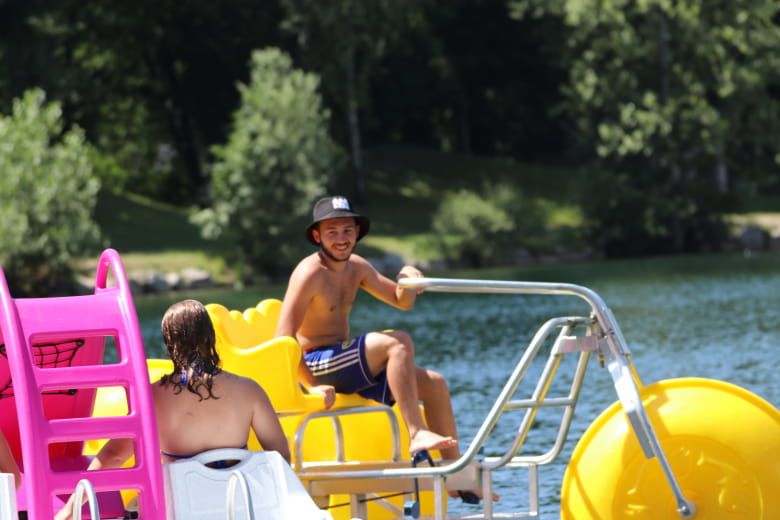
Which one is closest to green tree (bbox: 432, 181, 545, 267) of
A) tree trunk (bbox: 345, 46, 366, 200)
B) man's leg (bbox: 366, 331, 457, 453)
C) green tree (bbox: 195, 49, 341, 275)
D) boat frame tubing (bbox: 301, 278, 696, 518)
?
green tree (bbox: 195, 49, 341, 275)

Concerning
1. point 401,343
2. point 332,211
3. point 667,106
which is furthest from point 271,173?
point 401,343

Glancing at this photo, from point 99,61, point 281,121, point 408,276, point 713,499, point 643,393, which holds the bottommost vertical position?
point 713,499

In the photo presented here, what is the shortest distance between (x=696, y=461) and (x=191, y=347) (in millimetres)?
2181

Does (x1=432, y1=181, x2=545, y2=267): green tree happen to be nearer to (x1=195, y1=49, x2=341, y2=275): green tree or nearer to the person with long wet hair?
(x1=195, y1=49, x2=341, y2=275): green tree

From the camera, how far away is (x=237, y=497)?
5.26m

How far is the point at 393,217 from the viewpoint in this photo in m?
47.8

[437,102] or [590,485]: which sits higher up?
[437,102]

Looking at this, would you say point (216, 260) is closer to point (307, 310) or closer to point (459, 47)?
point (459, 47)

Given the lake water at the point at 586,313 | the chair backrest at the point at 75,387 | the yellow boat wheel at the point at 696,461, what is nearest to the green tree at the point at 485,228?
the lake water at the point at 586,313

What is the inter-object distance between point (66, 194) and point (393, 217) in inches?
554

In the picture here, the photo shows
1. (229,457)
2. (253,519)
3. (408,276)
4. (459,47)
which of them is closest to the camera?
(253,519)

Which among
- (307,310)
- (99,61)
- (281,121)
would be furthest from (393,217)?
(307,310)

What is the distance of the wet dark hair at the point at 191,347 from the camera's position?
17.7 ft

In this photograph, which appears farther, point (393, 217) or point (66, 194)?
point (393, 217)
